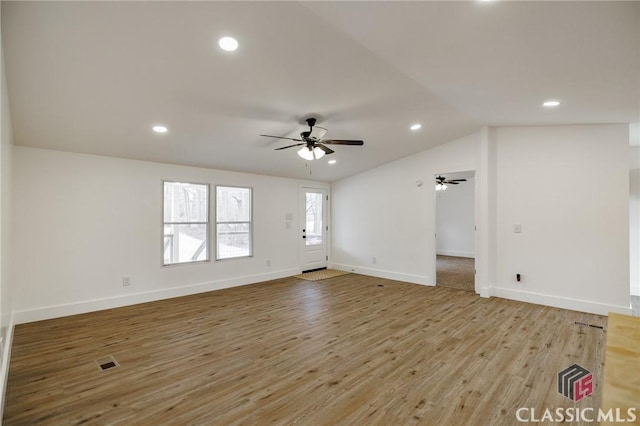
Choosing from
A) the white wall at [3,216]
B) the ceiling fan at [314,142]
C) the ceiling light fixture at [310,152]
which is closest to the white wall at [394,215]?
the ceiling fan at [314,142]

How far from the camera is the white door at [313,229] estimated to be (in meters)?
7.34

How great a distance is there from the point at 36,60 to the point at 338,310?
4.28 m

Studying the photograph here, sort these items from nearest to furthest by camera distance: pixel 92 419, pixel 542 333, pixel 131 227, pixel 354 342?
pixel 92 419 → pixel 354 342 → pixel 542 333 → pixel 131 227

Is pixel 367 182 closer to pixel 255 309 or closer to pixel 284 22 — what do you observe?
pixel 255 309

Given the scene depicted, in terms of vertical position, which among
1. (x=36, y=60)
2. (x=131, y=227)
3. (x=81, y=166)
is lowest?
(x=131, y=227)

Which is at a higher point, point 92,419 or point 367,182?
point 367,182

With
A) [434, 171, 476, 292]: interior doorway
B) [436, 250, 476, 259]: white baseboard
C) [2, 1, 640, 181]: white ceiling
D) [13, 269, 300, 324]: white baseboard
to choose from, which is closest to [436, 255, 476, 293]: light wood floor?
[434, 171, 476, 292]: interior doorway

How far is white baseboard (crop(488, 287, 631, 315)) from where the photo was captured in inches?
167

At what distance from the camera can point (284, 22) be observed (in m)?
2.32

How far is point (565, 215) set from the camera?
4.57m

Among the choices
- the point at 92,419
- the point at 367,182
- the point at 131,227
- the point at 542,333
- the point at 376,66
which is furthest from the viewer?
the point at 367,182

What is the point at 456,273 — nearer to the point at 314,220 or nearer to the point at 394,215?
the point at 394,215

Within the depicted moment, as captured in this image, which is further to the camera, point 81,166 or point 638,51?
point 81,166

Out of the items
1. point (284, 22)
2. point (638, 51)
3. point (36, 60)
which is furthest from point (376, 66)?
point (36, 60)
